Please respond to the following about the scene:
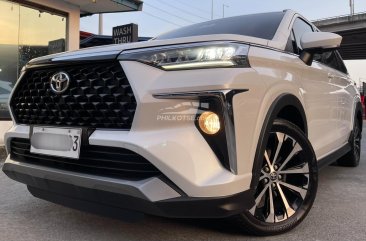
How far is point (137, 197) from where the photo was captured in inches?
89.1

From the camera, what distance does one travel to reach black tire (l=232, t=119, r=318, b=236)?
8.87 feet

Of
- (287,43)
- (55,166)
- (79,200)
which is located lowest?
(79,200)

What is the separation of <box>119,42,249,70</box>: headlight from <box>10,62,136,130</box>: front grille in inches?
6.4

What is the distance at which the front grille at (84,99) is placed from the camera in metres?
2.41

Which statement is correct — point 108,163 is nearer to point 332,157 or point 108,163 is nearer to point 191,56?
point 191,56

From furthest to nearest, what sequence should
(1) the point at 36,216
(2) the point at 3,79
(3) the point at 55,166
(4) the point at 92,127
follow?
(2) the point at 3,79
(1) the point at 36,216
(3) the point at 55,166
(4) the point at 92,127

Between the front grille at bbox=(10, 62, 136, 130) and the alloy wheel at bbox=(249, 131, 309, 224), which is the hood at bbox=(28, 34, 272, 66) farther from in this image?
the alloy wheel at bbox=(249, 131, 309, 224)

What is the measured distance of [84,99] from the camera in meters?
2.56

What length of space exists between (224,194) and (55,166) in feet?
3.66

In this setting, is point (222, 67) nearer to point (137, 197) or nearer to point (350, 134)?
point (137, 197)

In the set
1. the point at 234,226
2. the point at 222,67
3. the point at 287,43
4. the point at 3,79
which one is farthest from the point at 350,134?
the point at 3,79

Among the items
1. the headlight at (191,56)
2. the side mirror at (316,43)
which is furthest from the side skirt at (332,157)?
the headlight at (191,56)

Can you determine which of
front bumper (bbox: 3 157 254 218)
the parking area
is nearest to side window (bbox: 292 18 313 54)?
the parking area

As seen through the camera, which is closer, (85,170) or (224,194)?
(224,194)
